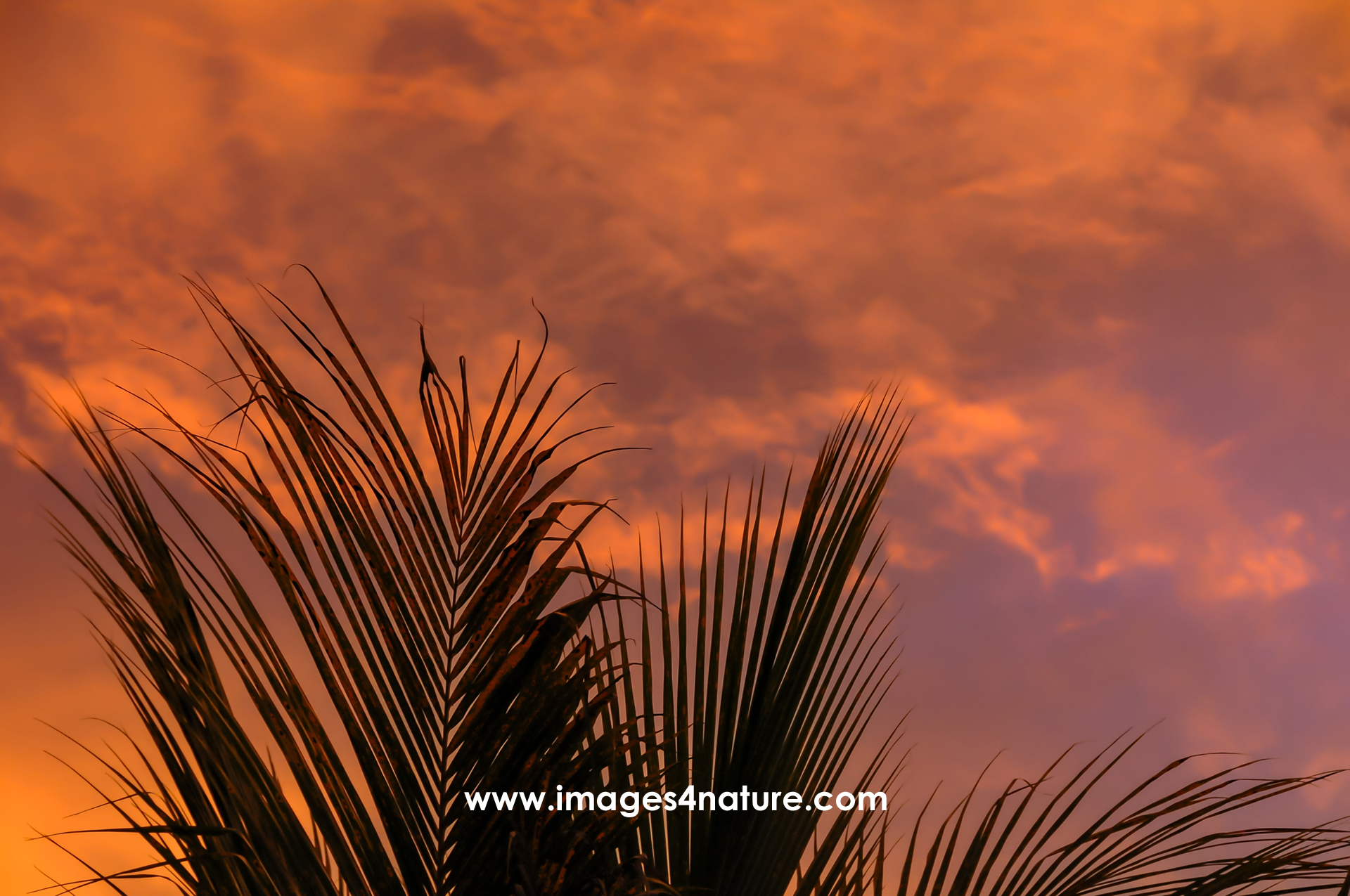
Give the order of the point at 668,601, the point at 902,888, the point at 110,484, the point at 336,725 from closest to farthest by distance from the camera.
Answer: the point at 110,484 → the point at 336,725 → the point at 902,888 → the point at 668,601

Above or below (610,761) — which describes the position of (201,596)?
above

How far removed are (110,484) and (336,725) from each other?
0.42m

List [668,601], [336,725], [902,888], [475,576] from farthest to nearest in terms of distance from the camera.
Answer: [668,601], [902,888], [475,576], [336,725]

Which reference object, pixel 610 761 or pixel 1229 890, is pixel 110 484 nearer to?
pixel 610 761

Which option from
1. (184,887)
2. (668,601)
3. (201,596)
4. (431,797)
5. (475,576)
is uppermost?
(668,601)

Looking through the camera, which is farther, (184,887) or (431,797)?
(431,797)

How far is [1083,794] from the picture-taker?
1723 millimetres

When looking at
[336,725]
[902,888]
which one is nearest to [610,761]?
[336,725]

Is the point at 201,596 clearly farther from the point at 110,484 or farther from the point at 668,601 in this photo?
the point at 668,601

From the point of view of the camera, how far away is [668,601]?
6.48 ft

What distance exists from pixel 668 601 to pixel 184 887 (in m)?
0.93

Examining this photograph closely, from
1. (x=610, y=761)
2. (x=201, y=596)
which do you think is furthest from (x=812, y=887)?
(x=201, y=596)

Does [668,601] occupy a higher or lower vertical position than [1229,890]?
higher

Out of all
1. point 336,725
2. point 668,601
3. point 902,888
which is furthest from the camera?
point 668,601
